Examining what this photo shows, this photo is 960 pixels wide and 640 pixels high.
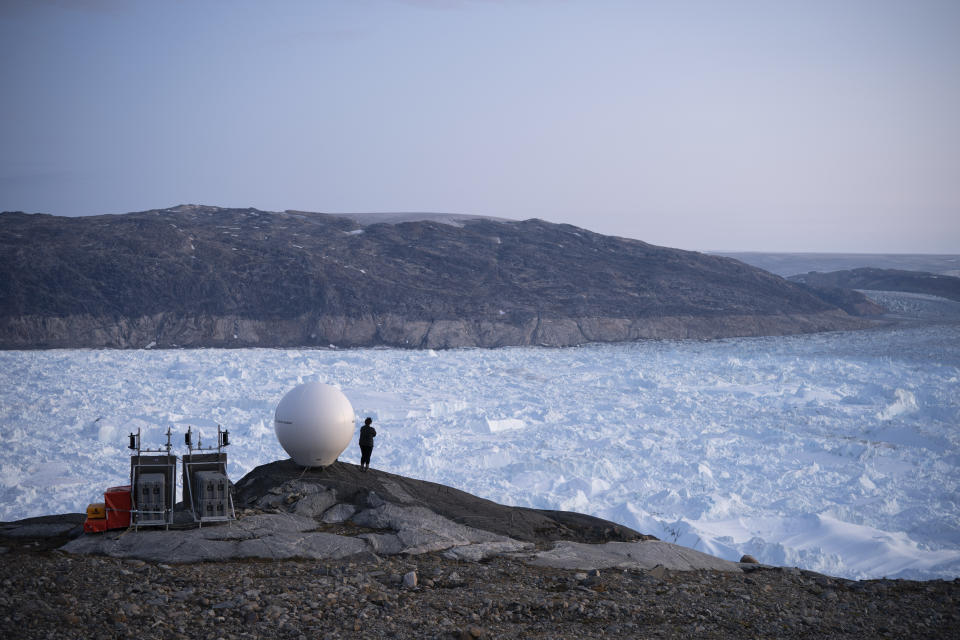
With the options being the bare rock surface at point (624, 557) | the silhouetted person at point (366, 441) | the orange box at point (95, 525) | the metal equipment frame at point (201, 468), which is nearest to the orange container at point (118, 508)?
the orange box at point (95, 525)

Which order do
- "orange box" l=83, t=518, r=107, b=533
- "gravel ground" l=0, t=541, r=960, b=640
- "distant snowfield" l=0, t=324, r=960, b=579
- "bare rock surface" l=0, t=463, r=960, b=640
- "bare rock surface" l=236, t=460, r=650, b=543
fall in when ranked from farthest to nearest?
"distant snowfield" l=0, t=324, r=960, b=579
"bare rock surface" l=236, t=460, r=650, b=543
"orange box" l=83, t=518, r=107, b=533
"bare rock surface" l=0, t=463, r=960, b=640
"gravel ground" l=0, t=541, r=960, b=640

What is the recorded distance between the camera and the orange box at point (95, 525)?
8.38m

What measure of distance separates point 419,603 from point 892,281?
215ft

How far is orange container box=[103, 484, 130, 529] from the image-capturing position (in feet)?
27.5

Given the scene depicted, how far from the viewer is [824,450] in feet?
60.0

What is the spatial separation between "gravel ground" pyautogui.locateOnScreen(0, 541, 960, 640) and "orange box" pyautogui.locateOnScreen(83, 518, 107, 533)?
1.49 ft

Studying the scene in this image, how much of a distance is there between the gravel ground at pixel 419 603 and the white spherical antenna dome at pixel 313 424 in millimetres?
2681

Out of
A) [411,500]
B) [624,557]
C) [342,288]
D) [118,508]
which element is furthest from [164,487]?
[342,288]

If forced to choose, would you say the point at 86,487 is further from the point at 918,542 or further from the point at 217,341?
the point at 217,341

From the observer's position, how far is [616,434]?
19.5m

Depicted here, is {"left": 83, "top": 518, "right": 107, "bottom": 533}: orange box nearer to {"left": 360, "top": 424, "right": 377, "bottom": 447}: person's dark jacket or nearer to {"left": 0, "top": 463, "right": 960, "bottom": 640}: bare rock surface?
{"left": 0, "top": 463, "right": 960, "bottom": 640}: bare rock surface

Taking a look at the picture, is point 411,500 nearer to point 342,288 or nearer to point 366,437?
point 366,437

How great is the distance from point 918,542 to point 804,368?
16369mm

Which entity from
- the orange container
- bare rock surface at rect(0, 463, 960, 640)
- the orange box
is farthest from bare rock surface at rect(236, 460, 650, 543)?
the orange box
